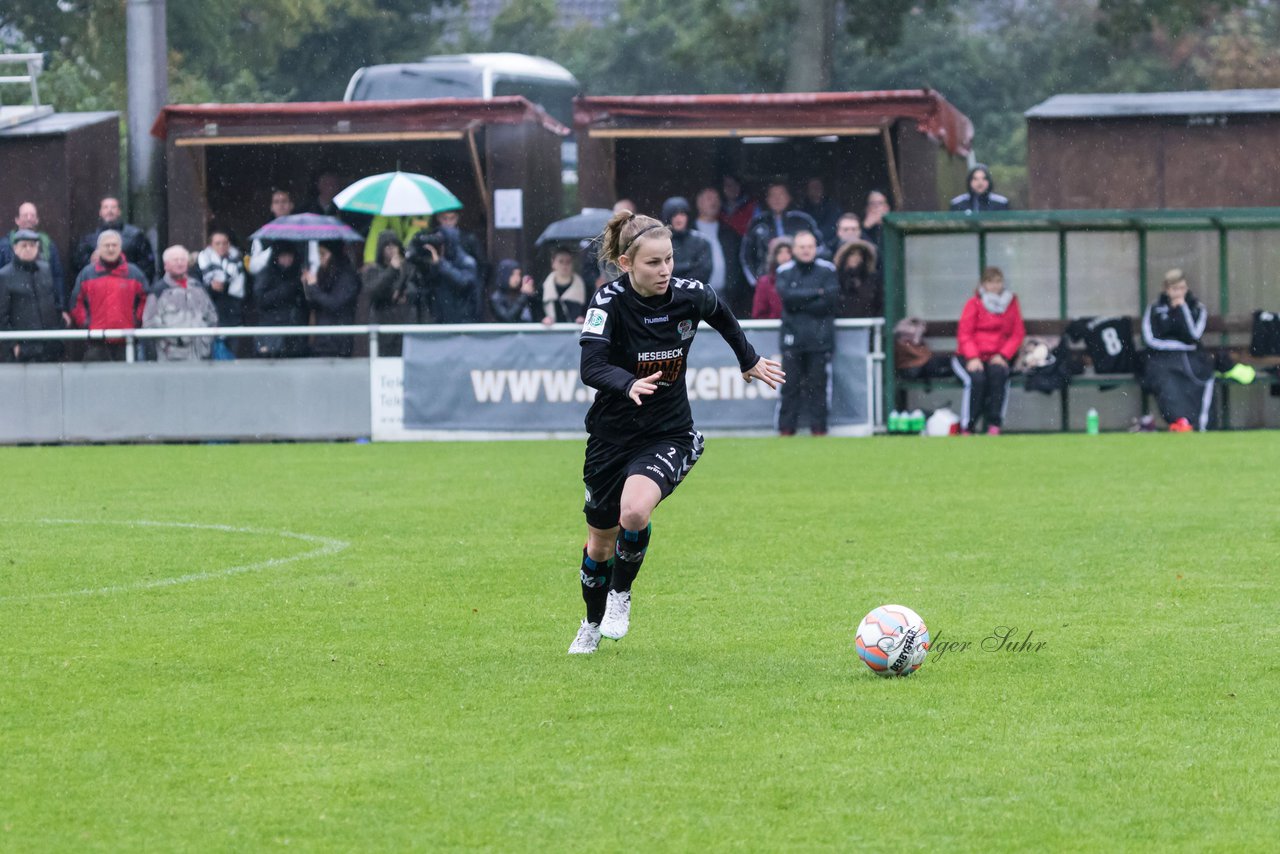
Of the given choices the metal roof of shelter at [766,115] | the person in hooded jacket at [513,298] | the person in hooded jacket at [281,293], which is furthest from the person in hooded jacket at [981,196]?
the person in hooded jacket at [281,293]

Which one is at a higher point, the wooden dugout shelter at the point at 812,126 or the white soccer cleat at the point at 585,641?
the wooden dugout shelter at the point at 812,126

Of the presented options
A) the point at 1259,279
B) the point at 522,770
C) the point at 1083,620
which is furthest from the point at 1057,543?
the point at 1259,279

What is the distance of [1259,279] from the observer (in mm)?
22531

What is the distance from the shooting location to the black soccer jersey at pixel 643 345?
7918 millimetres

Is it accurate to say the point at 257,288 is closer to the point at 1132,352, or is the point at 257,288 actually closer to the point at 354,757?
the point at 1132,352

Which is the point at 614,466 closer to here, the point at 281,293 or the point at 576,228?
the point at 576,228

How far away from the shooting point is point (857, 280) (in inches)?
869

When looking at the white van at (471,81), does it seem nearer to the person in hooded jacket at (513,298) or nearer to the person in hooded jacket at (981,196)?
the person in hooded jacket at (513,298)

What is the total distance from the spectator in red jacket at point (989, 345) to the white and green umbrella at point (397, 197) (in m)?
5.53

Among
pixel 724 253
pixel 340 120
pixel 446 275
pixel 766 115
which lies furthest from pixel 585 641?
pixel 340 120

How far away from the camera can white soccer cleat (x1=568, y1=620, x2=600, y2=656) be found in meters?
8.03

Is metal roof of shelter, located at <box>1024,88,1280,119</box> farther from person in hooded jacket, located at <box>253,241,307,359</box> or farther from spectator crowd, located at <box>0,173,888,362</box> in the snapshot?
person in hooded jacket, located at <box>253,241,307,359</box>

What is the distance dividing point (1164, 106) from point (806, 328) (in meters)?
7.27

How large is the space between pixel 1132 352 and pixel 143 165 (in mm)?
11677
